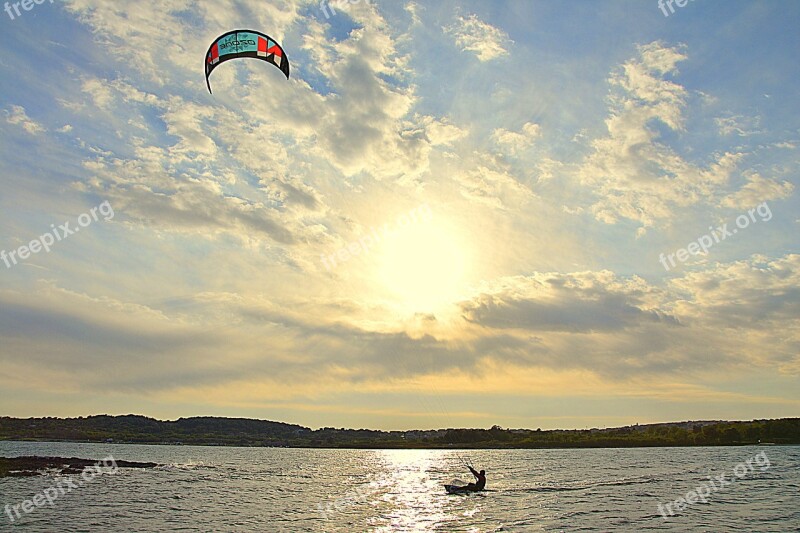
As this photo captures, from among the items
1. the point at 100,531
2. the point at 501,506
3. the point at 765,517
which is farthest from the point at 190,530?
the point at 765,517

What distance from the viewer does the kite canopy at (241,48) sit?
2841 centimetres

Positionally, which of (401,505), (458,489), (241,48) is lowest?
(401,505)

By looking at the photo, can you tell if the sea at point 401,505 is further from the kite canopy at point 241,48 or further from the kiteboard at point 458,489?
the kite canopy at point 241,48

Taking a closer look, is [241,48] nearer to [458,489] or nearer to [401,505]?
[401,505]

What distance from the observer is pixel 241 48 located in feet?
93.5

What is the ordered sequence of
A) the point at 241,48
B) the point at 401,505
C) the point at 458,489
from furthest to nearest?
1. the point at 458,489
2. the point at 401,505
3. the point at 241,48

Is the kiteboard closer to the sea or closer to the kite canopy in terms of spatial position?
the sea

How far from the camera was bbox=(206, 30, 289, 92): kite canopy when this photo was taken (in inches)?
1118

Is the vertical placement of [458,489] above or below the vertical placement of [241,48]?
below

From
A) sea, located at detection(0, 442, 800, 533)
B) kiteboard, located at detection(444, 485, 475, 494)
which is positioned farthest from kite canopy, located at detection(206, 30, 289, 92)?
kiteboard, located at detection(444, 485, 475, 494)

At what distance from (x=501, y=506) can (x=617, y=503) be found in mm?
8599

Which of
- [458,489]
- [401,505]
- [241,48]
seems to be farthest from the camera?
[458,489]

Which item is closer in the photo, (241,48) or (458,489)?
(241,48)

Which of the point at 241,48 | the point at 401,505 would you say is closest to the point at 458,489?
the point at 401,505
